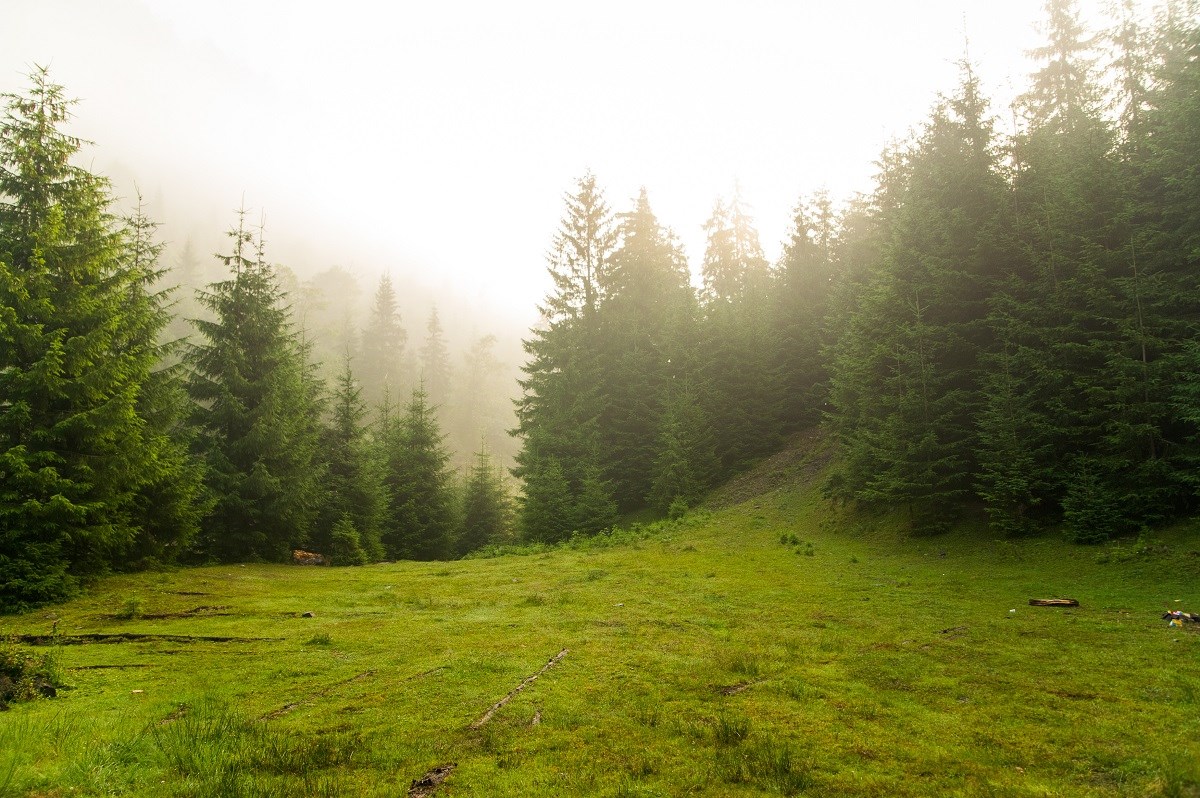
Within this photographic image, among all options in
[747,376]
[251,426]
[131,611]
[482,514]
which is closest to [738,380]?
[747,376]

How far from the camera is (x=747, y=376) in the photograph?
117 feet

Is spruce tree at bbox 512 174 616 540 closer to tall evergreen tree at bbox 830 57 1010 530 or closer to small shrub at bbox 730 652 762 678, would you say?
tall evergreen tree at bbox 830 57 1010 530

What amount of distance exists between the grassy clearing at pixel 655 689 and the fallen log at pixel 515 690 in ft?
0.37

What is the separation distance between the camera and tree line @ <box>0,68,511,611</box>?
1393cm

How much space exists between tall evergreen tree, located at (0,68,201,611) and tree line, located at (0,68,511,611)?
45 mm

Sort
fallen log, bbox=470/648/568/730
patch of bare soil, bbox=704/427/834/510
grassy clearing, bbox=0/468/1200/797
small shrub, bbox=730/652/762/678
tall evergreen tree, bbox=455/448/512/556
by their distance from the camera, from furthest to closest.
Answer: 1. tall evergreen tree, bbox=455/448/512/556
2. patch of bare soil, bbox=704/427/834/510
3. small shrub, bbox=730/652/762/678
4. fallen log, bbox=470/648/568/730
5. grassy clearing, bbox=0/468/1200/797

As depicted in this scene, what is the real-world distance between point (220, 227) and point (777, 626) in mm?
188181

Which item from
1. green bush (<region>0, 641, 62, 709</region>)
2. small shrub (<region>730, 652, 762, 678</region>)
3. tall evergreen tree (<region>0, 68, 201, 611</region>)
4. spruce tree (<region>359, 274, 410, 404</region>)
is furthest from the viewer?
spruce tree (<region>359, 274, 410, 404</region>)

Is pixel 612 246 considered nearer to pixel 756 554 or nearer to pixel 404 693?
pixel 756 554

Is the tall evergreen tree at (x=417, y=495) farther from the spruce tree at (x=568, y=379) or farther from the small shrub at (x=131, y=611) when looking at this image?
the small shrub at (x=131, y=611)

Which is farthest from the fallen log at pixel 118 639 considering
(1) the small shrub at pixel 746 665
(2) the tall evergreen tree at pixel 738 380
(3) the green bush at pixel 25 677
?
(2) the tall evergreen tree at pixel 738 380

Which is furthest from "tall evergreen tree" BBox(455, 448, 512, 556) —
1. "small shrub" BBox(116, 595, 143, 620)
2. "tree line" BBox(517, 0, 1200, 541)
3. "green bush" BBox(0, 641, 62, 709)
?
"green bush" BBox(0, 641, 62, 709)

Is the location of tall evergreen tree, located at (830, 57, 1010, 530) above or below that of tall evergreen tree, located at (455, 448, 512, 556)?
above

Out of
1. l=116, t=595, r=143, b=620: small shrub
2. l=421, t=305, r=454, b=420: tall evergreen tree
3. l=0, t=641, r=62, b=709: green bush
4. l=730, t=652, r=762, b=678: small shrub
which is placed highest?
l=421, t=305, r=454, b=420: tall evergreen tree
